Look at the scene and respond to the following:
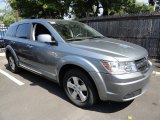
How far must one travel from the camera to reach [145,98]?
4422mm

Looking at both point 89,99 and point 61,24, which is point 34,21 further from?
point 89,99

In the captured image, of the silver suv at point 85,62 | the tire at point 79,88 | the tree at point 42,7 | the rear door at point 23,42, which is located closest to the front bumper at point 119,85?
the silver suv at point 85,62

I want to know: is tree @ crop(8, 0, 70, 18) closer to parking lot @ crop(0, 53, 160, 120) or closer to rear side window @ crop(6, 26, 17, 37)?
rear side window @ crop(6, 26, 17, 37)

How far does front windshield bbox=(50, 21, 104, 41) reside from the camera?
4445mm

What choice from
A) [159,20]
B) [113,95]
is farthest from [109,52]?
[159,20]

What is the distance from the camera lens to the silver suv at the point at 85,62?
3.39 m

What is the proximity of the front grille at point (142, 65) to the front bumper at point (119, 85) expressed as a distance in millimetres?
120

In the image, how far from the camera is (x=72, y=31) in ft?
15.4

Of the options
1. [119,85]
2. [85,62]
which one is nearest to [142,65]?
[119,85]

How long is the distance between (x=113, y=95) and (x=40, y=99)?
179cm

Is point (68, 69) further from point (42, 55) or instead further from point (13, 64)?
point (13, 64)

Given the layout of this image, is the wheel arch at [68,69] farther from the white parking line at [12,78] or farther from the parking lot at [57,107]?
the white parking line at [12,78]

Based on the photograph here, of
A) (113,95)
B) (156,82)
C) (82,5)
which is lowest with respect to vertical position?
(156,82)

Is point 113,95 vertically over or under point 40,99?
over
